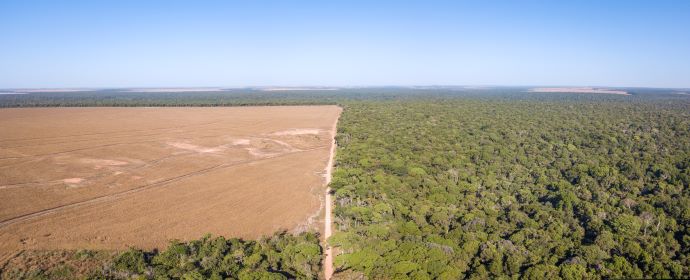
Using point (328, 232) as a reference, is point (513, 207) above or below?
above

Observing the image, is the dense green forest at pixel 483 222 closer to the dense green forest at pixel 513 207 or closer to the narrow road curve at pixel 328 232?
the dense green forest at pixel 513 207

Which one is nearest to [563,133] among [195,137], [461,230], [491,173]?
[491,173]

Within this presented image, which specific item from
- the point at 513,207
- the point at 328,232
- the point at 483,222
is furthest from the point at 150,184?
the point at 513,207

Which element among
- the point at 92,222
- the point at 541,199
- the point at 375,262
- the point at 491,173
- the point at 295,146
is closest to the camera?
the point at 375,262

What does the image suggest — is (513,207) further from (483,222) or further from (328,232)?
(328,232)

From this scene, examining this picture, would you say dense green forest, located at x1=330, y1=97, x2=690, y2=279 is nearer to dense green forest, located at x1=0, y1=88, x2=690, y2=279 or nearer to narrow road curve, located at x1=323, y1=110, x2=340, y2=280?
dense green forest, located at x1=0, y1=88, x2=690, y2=279

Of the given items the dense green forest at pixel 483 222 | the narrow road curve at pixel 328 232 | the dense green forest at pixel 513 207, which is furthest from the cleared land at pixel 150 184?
the dense green forest at pixel 513 207

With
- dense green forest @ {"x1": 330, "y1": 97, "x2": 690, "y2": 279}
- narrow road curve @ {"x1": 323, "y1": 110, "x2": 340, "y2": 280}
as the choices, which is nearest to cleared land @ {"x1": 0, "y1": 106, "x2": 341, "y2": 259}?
narrow road curve @ {"x1": 323, "y1": 110, "x2": 340, "y2": 280}

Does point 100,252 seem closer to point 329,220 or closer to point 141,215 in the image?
point 141,215
